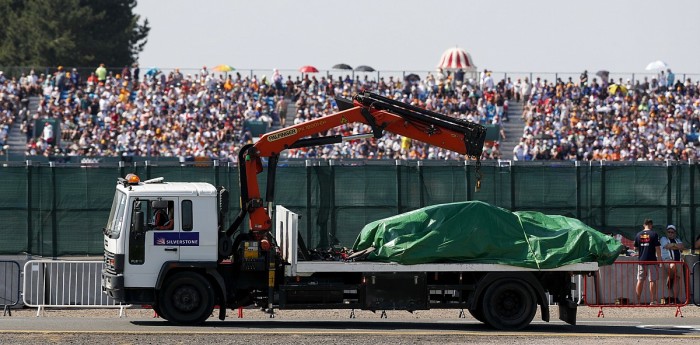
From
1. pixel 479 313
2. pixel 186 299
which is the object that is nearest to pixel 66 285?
pixel 186 299

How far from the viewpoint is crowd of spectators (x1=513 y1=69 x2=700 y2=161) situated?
1998 inches

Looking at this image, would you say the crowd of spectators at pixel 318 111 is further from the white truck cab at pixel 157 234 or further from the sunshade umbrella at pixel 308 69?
the white truck cab at pixel 157 234

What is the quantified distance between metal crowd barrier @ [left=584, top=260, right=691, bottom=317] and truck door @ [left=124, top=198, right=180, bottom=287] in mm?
8352

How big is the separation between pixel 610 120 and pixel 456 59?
2186cm

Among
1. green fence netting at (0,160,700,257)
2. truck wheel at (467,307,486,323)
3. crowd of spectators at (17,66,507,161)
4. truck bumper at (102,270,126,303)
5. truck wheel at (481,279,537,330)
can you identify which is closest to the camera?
truck bumper at (102,270,126,303)

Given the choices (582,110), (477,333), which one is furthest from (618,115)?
(477,333)

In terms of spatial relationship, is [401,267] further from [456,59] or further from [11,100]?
[456,59]

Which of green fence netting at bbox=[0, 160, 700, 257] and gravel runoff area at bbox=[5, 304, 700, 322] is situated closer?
gravel runoff area at bbox=[5, 304, 700, 322]

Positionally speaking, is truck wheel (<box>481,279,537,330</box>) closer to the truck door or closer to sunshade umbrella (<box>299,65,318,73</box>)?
the truck door

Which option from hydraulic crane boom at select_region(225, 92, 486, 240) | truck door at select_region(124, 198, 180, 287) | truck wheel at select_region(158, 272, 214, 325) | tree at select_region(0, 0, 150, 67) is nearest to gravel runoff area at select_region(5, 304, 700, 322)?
truck wheel at select_region(158, 272, 214, 325)

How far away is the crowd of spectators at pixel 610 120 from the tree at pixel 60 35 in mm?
35472

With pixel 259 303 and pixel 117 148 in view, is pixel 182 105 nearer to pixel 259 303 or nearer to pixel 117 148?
pixel 117 148

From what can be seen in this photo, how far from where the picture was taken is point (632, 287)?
2445cm

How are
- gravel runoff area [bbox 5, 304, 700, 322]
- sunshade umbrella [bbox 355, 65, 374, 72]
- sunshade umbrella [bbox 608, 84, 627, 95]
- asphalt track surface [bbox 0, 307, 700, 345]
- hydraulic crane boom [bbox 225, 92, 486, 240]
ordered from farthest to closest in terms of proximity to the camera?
sunshade umbrella [bbox 355, 65, 374, 72], sunshade umbrella [bbox 608, 84, 627, 95], gravel runoff area [bbox 5, 304, 700, 322], hydraulic crane boom [bbox 225, 92, 486, 240], asphalt track surface [bbox 0, 307, 700, 345]
